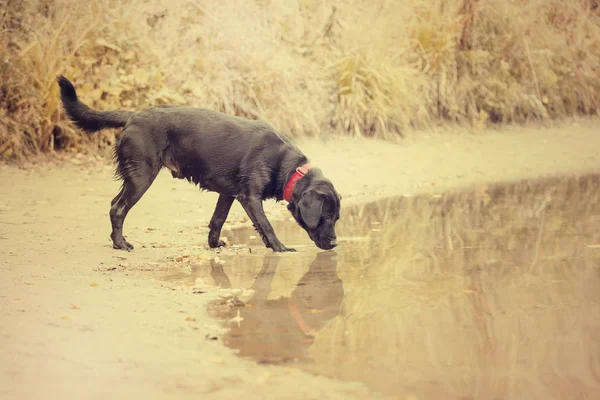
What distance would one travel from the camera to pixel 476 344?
12.6 ft

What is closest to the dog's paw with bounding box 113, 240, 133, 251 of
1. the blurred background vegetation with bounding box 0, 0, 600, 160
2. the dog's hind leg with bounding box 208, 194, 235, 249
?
the dog's hind leg with bounding box 208, 194, 235, 249

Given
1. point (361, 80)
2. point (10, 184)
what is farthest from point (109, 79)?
point (361, 80)

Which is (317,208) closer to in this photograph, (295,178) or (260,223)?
(295,178)

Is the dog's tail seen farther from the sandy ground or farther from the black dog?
the sandy ground

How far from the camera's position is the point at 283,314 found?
4473mm

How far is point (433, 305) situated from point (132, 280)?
73.9 inches

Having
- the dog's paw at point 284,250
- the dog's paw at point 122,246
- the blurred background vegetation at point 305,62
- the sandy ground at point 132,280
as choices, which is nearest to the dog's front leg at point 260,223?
Result: the dog's paw at point 284,250

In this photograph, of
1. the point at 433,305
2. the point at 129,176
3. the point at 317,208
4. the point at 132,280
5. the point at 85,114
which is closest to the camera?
the point at 433,305

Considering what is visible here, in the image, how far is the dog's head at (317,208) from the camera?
20.0 ft

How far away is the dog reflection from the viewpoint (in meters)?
3.85

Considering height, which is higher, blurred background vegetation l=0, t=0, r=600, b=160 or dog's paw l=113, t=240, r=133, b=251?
blurred background vegetation l=0, t=0, r=600, b=160

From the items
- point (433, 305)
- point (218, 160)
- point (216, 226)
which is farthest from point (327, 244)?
point (433, 305)

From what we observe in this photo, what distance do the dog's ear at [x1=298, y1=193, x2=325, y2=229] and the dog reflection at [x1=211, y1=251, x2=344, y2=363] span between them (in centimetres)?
39

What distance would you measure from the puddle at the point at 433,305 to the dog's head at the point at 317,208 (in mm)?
157
